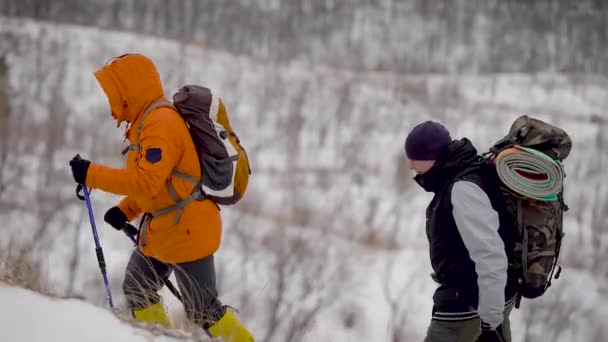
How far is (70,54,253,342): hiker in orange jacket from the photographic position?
239cm

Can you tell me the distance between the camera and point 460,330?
2.38m

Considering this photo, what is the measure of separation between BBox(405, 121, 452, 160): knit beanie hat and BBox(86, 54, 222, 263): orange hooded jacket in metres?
0.94

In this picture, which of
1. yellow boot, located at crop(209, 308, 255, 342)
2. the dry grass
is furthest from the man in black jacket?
the dry grass

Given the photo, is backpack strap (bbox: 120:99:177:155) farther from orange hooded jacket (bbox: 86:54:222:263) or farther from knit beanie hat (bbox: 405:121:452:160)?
knit beanie hat (bbox: 405:121:452:160)

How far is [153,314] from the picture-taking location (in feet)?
9.02

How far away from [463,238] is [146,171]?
4.25 ft

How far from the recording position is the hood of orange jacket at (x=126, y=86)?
255 cm

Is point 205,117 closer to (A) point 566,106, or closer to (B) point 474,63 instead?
(A) point 566,106

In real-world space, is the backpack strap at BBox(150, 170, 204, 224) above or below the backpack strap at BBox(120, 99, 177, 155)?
below

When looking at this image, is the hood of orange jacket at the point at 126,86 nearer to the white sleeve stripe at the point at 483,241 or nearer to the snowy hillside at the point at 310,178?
the snowy hillside at the point at 310,178

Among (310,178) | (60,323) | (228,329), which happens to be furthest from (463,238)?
(310,178)

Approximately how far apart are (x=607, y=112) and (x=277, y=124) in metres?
26.5

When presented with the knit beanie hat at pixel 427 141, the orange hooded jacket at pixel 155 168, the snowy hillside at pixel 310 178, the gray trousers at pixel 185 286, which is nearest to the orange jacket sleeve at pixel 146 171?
the orange hooded jacket at pixel 155 168

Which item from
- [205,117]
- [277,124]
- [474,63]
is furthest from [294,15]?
[205,117]
